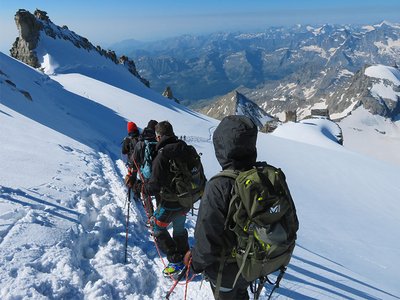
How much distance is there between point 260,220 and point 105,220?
19.8ft

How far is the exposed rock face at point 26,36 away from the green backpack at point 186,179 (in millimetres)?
58093

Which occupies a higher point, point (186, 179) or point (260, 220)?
point (260, 220)

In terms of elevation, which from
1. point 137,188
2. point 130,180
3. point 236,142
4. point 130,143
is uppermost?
point 236,142

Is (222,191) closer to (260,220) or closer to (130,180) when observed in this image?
(260,220)

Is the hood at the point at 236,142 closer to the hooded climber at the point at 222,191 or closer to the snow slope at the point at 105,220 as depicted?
the hooded climber at the point at 222,191

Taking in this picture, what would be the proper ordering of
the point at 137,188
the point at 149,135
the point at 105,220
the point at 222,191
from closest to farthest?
the point at 222,191 → the point at 149,135 → the point at 105,220 → the point at 137,188

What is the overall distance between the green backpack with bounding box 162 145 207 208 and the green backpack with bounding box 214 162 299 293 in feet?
7.30

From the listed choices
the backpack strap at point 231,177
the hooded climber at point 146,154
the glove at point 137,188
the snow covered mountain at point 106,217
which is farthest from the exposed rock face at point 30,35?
the backpack strap at point 231,177

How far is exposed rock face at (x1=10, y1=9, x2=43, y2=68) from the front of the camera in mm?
57062

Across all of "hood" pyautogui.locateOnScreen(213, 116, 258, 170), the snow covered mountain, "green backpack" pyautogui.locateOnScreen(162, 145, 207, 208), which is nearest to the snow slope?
the snow covered mountain

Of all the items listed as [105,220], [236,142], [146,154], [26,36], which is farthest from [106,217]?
[26,36]

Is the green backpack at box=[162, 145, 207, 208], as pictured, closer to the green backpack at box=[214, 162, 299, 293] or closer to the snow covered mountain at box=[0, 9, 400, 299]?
the snow covered mountain at box=[0, 9, 400, 299]

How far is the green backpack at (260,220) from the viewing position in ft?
13.0

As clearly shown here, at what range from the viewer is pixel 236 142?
4203 mm
